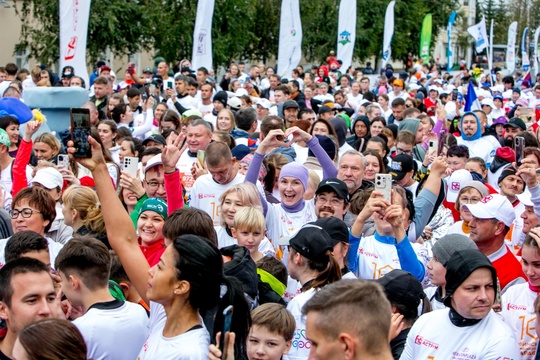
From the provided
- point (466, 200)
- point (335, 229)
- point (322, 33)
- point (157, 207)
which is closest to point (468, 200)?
point (466, 200)

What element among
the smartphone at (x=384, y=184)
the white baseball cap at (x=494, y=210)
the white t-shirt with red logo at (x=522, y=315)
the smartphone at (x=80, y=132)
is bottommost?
the white t-shirt with red logo at (x=522, y=315)

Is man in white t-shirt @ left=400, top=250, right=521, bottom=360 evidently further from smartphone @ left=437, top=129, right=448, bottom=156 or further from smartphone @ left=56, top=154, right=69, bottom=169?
smartphone @ left=437, top=129, right=448, bottom=156

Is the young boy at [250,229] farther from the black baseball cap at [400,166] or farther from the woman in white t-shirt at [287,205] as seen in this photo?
the black baseball cap at [400,166]

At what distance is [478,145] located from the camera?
504 inches

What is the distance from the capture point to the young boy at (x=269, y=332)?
4973 mm

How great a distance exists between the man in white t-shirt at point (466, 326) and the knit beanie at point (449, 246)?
0.59 m

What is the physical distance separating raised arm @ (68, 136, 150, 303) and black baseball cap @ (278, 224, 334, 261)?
3.92 feet

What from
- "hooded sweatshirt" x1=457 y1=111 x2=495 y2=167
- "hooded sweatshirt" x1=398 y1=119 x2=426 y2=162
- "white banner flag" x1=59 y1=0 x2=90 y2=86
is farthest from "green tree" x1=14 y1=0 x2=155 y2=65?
"hooded sweatshirt" x1=457 y1=111 x2=495 y2=167

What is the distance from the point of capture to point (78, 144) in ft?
15.3

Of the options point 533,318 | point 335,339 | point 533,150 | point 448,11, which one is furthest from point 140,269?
point 448,11

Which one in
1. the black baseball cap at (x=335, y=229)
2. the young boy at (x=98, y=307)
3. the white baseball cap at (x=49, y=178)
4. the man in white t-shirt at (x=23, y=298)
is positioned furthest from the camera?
the white baseball cap at (x=49, y=178)

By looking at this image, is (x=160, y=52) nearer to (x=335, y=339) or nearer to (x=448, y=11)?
(x=335, y=339)

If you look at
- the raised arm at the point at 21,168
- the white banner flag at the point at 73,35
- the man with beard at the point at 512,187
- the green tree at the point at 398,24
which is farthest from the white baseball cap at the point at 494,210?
the green tree at the point at 398,24

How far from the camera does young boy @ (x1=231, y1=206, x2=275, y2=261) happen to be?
6.41 metres
